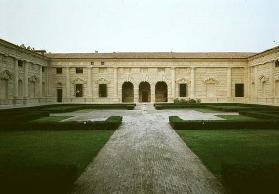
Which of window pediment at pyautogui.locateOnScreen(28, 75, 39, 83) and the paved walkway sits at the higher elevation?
window pediment at pyautogui.locateOnScreen(28, 75, 39, 83)

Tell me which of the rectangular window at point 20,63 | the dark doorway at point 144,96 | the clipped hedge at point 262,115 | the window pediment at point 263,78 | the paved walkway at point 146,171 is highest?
the rectangular window at point 20,63

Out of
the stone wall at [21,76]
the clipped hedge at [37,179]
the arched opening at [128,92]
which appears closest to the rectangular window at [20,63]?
the stone wall at [21,76]

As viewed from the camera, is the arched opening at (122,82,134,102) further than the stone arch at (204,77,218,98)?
Yes

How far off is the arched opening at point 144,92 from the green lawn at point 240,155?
30924 millimetres

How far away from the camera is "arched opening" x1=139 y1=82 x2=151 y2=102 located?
153ft

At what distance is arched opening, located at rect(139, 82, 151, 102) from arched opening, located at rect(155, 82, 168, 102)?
113 centimetres

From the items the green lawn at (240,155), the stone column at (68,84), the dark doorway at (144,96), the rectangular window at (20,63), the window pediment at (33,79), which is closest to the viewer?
the green lawn at (240,155)

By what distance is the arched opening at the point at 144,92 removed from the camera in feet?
153

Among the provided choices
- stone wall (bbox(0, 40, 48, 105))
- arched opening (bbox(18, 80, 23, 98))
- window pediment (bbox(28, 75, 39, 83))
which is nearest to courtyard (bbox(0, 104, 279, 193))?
stone wall (bbox(0, 40, 48, 105))

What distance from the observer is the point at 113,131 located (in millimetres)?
16172

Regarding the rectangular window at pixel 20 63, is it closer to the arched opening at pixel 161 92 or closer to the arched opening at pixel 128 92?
the arched opening at pixel 128 92

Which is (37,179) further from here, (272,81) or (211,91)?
(211,91)

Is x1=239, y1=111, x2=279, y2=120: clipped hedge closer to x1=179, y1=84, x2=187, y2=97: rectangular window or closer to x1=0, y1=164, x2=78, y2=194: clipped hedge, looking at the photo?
x1=0, y1=164, x2=78, y2=194: clipped hedge

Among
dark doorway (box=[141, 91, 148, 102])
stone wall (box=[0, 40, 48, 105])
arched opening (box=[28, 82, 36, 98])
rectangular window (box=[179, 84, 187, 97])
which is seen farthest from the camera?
dark doorway (box=[141, 91, 148, 102])
